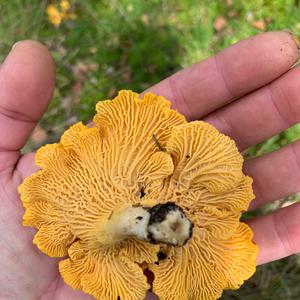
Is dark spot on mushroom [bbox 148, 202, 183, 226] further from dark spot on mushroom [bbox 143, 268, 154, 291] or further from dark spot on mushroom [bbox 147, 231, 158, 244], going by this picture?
dark spot on mushroom [bbox 143, 268, 154, 291]

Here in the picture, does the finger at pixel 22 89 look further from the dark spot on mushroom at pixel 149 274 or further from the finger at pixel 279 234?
the finger at pixel 279 234

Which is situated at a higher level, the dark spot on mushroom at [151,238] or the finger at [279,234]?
the dark spot on mushroom at [151,238]

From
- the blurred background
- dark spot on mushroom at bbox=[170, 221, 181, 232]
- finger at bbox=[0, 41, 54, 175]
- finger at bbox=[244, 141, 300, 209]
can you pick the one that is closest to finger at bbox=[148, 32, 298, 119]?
finger at bbox=[244, 141, 300, 209]

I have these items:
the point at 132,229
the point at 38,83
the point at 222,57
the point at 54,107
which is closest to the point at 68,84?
the point at 54,107

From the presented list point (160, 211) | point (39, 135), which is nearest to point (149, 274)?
point (160, 211)

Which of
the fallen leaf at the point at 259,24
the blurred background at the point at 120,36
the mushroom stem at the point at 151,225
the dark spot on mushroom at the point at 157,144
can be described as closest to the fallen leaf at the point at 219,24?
the blurred background at the point at 120,36

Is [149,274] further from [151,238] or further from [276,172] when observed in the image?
[276,172]

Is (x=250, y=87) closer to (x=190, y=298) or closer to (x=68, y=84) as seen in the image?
(x=190, y=298)
